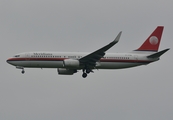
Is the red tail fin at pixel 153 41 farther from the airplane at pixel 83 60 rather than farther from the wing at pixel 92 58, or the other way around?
the wing at pixel 92 58

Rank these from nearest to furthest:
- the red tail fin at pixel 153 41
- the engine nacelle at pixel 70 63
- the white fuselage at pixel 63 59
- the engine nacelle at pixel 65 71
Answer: the engine nacelle at pixel 70 63 < the white fuselage at pixel 63 59 < the engine nacelle at pixel 65 71 < the red tail fin at pixel 153 41

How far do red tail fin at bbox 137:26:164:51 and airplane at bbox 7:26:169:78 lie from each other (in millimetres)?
1103

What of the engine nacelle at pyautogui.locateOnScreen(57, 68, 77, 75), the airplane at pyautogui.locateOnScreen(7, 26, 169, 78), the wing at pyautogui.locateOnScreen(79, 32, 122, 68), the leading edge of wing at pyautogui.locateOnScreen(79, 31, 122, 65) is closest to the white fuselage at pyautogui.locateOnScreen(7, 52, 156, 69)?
the airplane at pyautogui.locateOnScreen(7, 26, 169, 78)

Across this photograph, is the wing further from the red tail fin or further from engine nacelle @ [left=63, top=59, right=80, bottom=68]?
the red tail fin

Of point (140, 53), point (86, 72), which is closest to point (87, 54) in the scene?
point (86, 72)

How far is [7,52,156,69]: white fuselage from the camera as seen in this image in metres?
66.7

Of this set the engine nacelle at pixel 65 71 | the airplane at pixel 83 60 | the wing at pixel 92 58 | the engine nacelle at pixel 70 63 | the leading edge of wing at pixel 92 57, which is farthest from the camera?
the engine nacelle at pixel 65 71

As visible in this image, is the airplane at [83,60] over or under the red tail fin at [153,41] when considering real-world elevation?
under

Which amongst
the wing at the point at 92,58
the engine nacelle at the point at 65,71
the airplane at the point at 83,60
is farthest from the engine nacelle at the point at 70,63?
the engine nacelle at the point at 65,71

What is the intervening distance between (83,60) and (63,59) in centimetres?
296

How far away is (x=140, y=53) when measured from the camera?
71250 millimetres

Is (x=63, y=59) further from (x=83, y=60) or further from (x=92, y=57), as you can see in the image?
(x=92, y=57)

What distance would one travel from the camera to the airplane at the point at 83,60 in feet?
217

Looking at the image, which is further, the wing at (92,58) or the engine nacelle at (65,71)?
the engine nacelle at (65,71)
